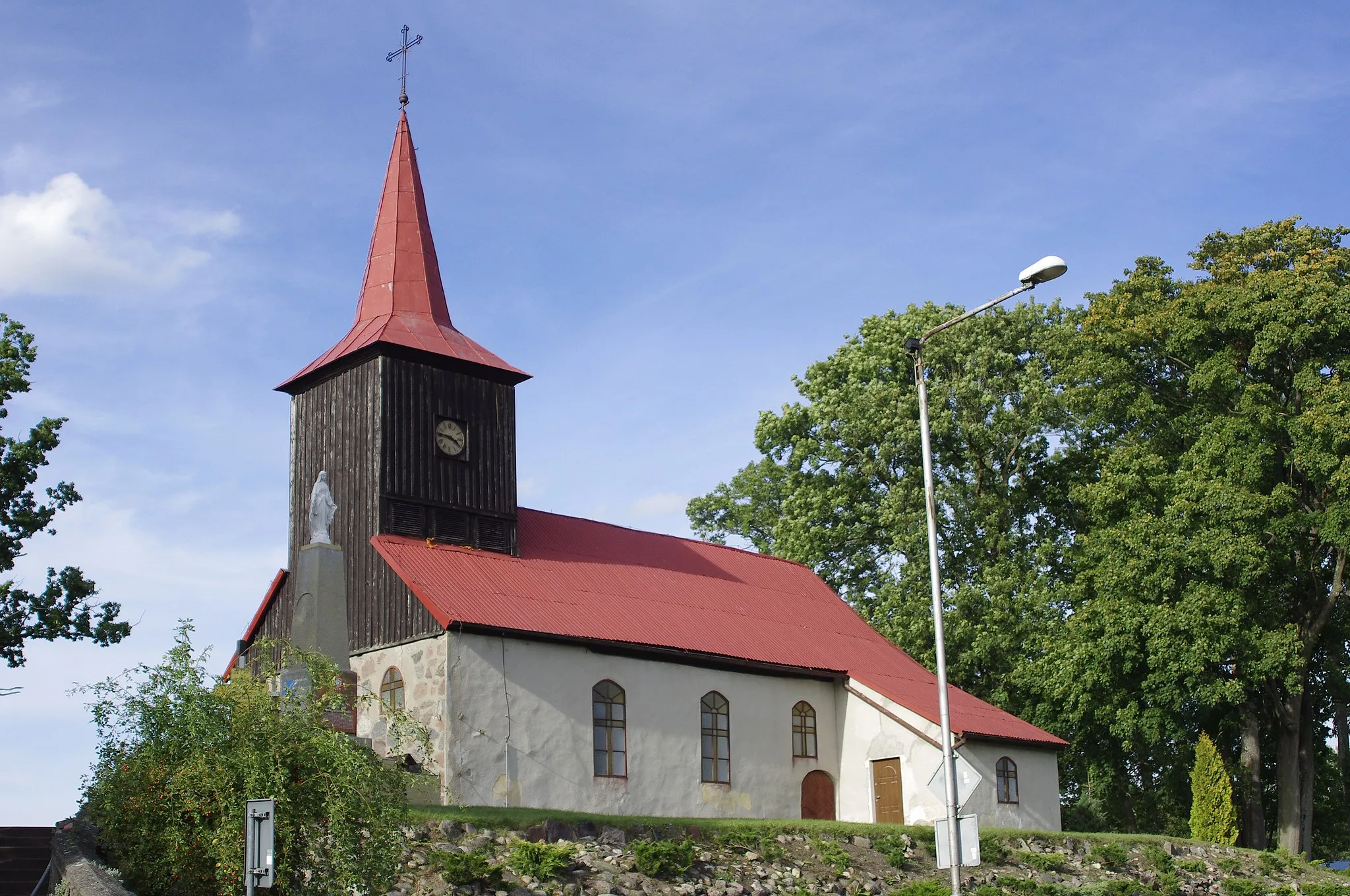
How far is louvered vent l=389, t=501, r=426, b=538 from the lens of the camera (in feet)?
92.3

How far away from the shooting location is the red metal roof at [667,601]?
27047mm

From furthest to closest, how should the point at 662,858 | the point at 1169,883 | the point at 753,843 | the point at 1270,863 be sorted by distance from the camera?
the point at 1270,863 < the point at 1169,883 < the point at 753,843 < the point at 662,858

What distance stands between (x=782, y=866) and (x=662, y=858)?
2694 mm

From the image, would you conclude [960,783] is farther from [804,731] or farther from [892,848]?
[804,731]

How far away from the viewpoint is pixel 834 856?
2327 cm

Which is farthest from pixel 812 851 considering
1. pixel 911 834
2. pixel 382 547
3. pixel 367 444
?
pixel 367 444

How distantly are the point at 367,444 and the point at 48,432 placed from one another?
604cm

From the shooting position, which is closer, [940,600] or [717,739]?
[940,600]

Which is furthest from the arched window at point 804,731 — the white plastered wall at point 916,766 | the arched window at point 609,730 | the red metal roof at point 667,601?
the arched window at point 609,730

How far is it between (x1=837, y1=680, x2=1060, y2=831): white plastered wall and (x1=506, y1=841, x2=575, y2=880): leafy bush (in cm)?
1173

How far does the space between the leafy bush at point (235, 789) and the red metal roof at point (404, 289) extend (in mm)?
14403

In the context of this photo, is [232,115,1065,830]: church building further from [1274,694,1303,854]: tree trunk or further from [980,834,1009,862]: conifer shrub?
[1274,694,1303,854]: tree trunk

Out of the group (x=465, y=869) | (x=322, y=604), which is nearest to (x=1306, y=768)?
(x=465, y=869)

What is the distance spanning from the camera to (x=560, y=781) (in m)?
26.1
